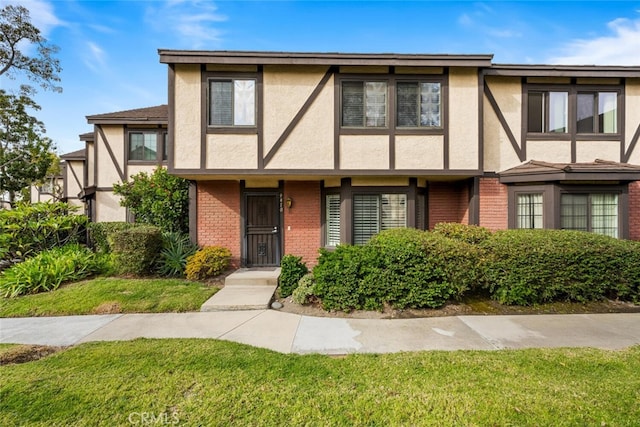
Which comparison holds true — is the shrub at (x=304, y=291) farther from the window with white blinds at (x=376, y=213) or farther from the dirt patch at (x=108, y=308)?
the dirt patch at (x=108, y=308)

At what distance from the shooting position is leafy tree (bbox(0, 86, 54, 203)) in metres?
16.8

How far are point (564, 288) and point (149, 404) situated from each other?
24.5 feet

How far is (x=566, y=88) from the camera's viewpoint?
329 inches

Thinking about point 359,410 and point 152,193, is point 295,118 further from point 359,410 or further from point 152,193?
point 359,410

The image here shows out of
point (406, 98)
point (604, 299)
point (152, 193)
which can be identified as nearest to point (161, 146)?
point (152, 193)

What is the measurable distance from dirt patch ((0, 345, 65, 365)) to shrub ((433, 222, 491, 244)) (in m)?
8.06

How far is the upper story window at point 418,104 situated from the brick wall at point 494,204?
2.51 metres

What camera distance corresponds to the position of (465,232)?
24.2 feet

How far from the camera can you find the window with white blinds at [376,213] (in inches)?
318

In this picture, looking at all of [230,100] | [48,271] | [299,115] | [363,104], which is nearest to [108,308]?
[48,271]

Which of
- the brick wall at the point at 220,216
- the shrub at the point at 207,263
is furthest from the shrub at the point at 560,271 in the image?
the brick wall at the point at 220,216

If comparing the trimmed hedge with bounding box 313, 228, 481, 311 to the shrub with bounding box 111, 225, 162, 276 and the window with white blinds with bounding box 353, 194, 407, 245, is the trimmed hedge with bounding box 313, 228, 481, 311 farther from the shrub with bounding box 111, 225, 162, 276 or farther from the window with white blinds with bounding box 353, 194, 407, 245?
the shrub with bounding box 111, 225, 162, 276
